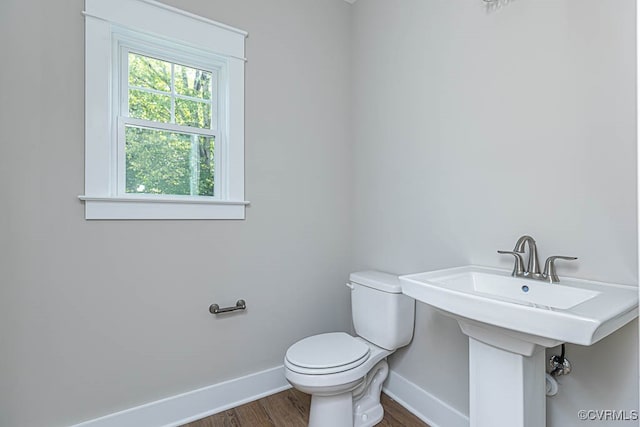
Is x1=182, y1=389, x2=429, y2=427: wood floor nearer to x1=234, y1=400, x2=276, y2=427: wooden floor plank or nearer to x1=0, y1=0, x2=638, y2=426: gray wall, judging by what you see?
x1=234, y1=400, x2=276, y2=427: wooden floor plank

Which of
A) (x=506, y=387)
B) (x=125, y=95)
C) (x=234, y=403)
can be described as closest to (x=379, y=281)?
(x=506, y=387)

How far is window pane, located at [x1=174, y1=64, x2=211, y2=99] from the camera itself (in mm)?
1765

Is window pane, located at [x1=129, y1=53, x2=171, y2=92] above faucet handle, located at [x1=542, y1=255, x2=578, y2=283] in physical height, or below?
above

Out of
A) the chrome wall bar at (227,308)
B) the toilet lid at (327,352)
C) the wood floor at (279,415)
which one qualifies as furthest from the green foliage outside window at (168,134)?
the wood floor at (279,415)

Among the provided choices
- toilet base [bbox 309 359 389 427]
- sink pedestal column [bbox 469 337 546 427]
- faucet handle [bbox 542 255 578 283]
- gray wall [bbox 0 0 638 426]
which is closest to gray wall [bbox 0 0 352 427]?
gray wall [bbox 0 0 638 426]

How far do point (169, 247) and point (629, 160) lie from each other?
196 centimetres

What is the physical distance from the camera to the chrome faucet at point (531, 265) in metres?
1.12

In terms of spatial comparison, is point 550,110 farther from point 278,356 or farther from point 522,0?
point 278,356

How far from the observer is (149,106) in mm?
1662

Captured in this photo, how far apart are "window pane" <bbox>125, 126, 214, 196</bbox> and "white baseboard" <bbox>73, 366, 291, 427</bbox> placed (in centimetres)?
112

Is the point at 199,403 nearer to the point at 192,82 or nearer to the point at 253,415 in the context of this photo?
the point at 253,415

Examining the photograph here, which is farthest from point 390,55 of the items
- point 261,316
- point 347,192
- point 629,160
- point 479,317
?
point 261,316

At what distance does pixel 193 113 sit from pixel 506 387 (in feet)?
6.41

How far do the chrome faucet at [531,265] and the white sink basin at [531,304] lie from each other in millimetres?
40
